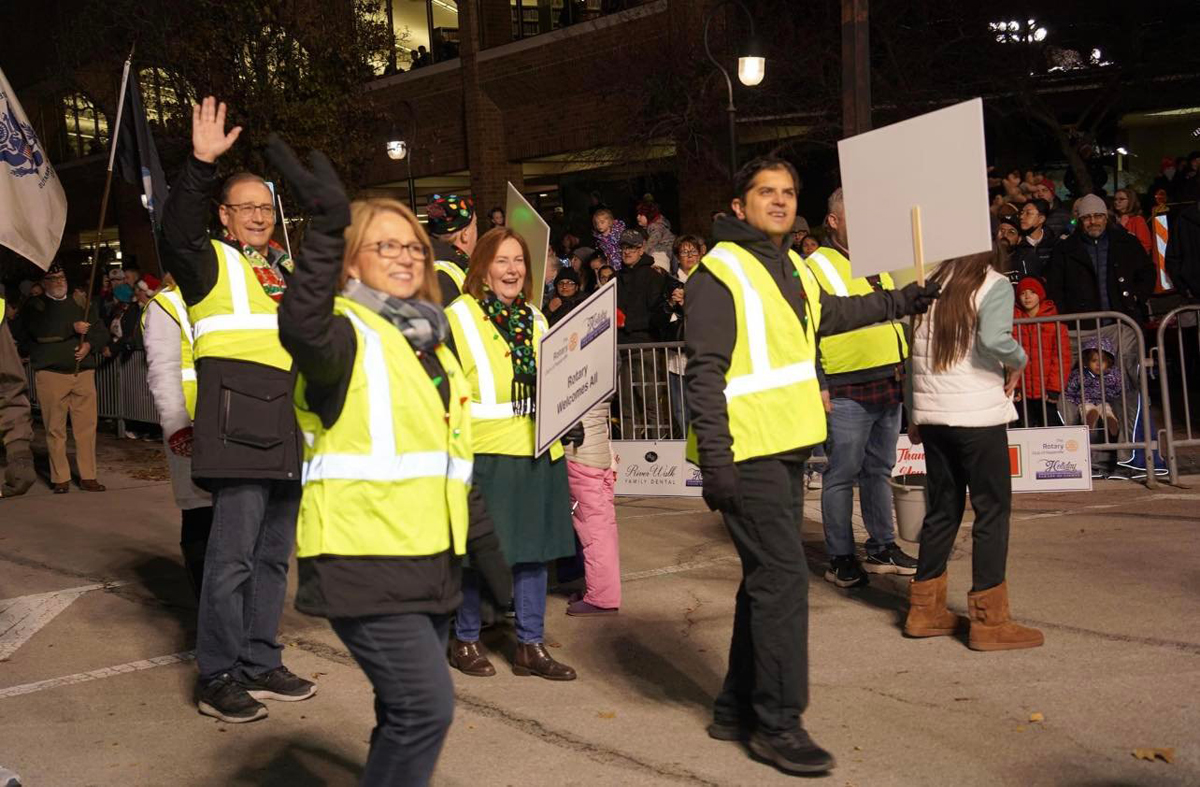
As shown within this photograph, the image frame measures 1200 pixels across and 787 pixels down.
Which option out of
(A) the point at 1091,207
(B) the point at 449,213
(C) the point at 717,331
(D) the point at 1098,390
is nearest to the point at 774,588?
(C) the point at 717,331

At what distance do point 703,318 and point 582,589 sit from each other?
3.14 meters

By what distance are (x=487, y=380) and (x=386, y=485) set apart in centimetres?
245

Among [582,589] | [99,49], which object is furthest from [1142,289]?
[99,49]

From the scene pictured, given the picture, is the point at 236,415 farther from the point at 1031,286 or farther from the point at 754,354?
the point at 1031,286

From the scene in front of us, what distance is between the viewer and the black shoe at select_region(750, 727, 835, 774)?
4.71m

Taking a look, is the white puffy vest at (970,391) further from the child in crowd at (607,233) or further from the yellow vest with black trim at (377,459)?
the child in crowd at (607,233)

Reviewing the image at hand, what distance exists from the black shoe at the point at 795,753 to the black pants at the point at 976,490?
5.63 feet

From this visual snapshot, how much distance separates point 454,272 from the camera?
6566 millimetres

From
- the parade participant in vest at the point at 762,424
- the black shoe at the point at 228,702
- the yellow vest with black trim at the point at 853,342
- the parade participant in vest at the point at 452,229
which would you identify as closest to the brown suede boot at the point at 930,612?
the yellow vest with black trim at the point at 853,342

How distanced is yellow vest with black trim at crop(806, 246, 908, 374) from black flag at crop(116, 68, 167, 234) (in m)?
3.43

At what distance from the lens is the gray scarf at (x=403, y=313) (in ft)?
12.1

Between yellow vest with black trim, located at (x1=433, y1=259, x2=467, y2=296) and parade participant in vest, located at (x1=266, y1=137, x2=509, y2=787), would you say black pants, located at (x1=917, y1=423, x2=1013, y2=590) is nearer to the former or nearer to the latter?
yellow vest with black trim, located at (x1=433, y1=259, x2=467, y2=296)

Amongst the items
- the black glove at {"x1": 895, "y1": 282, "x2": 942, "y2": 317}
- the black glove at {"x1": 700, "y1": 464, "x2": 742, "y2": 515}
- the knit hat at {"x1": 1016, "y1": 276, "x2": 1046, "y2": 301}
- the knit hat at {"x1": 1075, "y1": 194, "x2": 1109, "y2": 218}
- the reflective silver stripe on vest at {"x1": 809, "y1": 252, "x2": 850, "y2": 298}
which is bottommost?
the black glove at {"x1": 700, "y1": 464, "x2": 742, "y2": 515}

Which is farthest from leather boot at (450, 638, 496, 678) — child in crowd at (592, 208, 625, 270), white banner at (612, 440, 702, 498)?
child in crowd at (592, 208, 625, 270)
